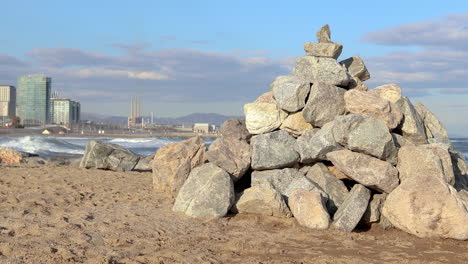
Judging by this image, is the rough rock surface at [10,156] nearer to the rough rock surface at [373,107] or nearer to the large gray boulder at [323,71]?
the large gray boulder at [323,71]

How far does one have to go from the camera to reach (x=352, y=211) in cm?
772

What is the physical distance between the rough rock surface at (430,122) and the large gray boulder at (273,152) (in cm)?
327

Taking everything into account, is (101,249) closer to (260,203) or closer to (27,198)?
(260,203)

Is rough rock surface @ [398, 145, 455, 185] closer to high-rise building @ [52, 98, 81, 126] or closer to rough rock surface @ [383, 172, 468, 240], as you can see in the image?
rough rock surface @ [383, 172, 468, 240]

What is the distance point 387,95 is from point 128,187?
6.03 m

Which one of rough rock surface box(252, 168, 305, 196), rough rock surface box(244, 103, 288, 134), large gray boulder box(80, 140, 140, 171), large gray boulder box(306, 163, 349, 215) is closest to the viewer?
large gray boulder box(306, 163, 349, 215)

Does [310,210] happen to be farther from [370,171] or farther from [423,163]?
[423,163]

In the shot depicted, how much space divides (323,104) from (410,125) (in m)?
1.70

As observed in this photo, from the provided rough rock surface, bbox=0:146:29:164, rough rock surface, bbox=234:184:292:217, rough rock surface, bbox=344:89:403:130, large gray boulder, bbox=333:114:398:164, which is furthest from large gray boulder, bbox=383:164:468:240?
rough rock surface, bbox=0:146:29:164

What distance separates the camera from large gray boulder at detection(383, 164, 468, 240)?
284 inches

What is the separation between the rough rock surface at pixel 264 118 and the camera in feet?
31.5

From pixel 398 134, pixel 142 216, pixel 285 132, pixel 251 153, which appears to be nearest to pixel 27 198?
pixel 142 216

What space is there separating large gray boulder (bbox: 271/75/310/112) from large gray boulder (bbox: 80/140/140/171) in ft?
21.9

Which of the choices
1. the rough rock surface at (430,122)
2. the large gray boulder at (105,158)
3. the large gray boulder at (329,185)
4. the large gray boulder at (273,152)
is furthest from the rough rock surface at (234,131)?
the large gray boulder at (105,158)
